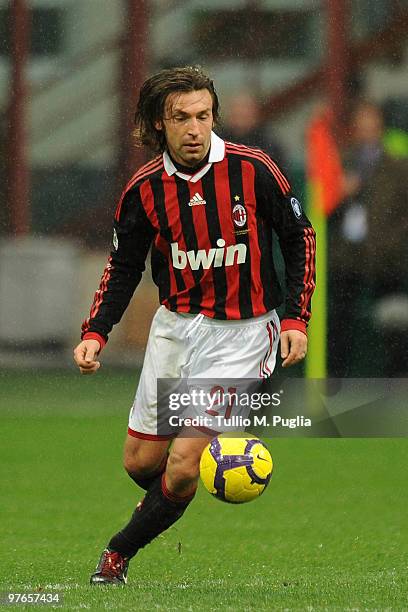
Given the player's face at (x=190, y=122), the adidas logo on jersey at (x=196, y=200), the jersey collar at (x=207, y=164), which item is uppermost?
the player's face at (x=190, y=122)

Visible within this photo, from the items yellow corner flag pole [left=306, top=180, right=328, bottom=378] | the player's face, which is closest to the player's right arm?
the player's face

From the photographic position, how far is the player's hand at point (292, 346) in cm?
441

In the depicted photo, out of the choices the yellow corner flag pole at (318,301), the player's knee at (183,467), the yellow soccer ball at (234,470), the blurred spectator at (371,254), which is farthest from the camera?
the blurred spectator at (371,254)

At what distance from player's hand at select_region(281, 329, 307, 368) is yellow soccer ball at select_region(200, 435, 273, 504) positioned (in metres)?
0.29

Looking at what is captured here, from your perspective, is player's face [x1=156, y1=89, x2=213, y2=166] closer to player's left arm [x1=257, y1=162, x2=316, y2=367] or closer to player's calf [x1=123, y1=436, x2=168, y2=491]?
player's left arm [x1=257, y1=162, x2=316, y2=367]

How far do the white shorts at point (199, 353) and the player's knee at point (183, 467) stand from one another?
15 cm

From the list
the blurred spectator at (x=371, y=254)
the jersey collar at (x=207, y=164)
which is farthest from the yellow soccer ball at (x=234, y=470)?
the blurred spectator at (x=371, y=254)

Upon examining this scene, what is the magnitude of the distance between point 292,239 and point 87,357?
2.39 feet

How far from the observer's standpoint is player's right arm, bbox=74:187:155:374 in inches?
185

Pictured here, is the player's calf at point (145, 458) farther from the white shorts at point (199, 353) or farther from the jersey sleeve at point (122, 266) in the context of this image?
the jersey sleeve at point (122, 266)

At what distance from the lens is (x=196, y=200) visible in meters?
4.64

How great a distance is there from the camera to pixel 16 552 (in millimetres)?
5277

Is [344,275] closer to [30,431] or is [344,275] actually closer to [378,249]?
[378,249]

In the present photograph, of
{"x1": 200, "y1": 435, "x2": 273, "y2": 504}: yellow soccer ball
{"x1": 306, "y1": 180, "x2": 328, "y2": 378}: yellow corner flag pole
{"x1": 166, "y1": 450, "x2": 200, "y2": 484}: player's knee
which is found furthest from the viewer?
{"x1": 306, "y1": 180, "x2": 328, "y2": 378}: yellow corner flag pole
